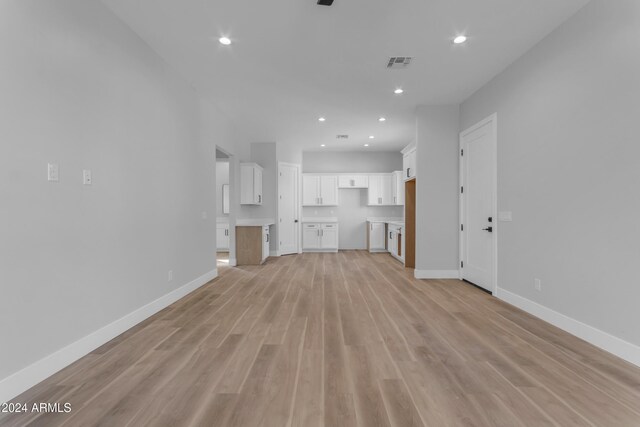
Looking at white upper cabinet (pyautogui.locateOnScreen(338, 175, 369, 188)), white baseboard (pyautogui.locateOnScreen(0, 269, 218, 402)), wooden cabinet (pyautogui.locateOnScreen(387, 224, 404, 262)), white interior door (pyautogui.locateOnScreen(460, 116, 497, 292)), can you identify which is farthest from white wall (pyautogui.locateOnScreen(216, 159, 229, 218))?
white interior door (pyautogui.locateOnScreen(460, 116, 497, 292))

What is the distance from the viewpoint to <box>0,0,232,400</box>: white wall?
1840mm

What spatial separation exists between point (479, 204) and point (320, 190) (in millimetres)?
5127

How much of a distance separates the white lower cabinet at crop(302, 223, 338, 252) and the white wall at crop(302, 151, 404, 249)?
555mm

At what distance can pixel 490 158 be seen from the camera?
4199mm

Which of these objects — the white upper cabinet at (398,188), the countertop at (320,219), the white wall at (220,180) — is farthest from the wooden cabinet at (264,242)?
A: the white upper cabinet at (398,188)

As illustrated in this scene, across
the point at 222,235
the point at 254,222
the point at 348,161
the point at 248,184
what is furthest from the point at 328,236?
the point at 222,235

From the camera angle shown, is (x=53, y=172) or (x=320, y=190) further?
(x=320, y=190)

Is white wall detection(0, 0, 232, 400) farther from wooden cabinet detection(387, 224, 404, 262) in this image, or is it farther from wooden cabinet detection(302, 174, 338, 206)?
wooden cabinet detection(302, 174, 338, 206)

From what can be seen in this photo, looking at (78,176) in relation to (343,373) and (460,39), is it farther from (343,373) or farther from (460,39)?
(460,39)

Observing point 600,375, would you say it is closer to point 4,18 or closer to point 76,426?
point 76,426

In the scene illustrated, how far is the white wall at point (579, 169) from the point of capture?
90.2 inches

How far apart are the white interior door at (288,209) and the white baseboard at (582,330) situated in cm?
543

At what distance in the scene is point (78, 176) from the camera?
2.32 meters

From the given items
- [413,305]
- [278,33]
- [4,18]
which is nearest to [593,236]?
[413,305]
